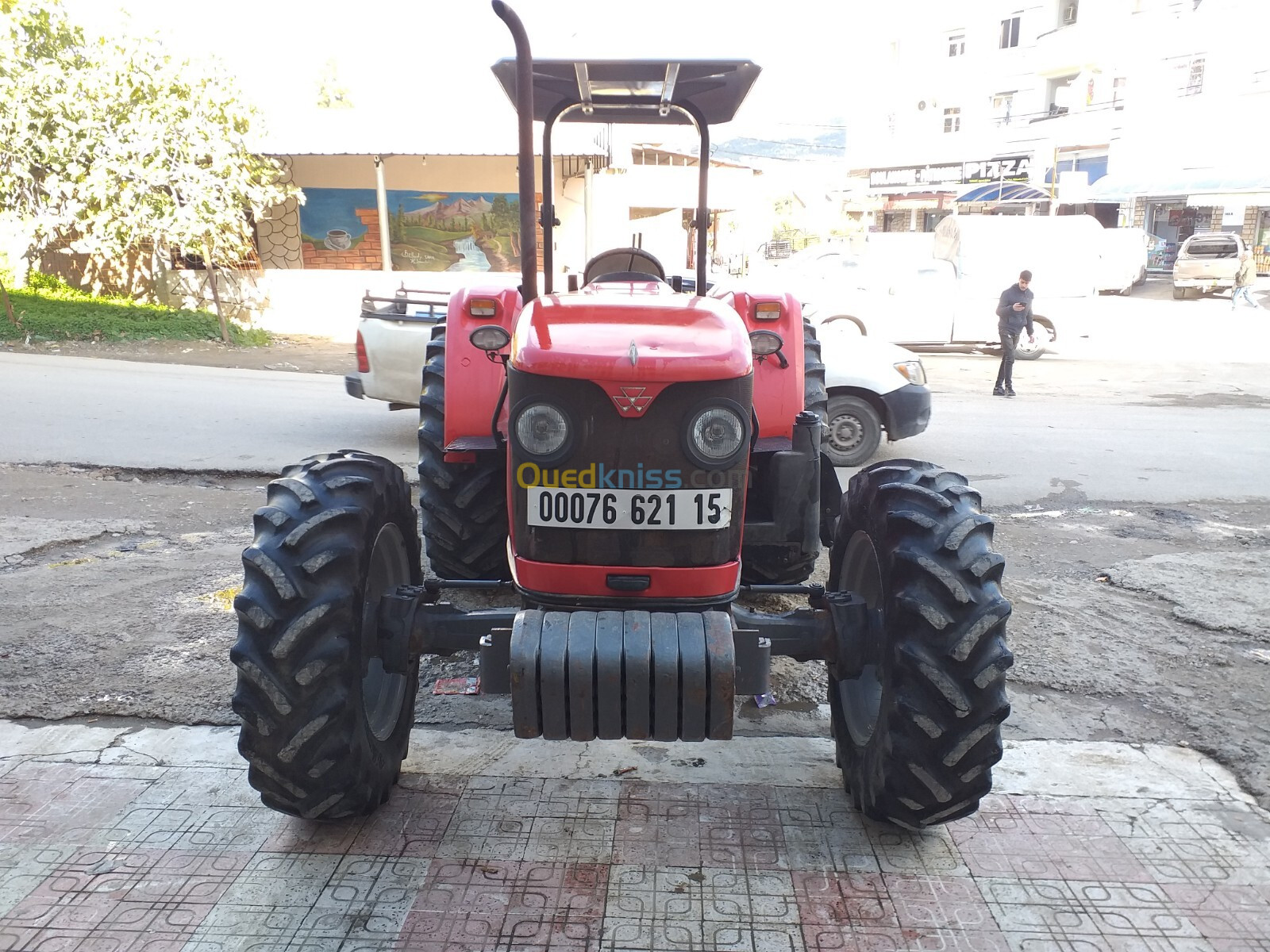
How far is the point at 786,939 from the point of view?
117 inches

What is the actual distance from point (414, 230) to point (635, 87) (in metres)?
17.9

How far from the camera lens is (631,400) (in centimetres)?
311

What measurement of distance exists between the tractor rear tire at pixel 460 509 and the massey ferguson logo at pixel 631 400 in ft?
5.94

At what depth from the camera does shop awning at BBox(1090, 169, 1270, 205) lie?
96.5 feet

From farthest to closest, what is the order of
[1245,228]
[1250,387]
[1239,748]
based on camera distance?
[1245,228]
[1250,387]
[1239,748]

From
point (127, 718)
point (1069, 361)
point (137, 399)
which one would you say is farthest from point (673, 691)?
point (1069, 361)

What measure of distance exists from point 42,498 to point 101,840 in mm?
5100

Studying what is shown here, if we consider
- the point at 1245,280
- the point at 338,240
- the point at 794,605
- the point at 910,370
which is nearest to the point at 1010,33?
the point at 1245,280

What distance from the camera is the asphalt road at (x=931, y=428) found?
29.2 ft

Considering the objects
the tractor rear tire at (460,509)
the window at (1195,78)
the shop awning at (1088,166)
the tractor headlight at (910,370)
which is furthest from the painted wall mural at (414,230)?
the window at (1195,78)

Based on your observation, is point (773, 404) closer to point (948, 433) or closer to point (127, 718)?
point (127, 718)

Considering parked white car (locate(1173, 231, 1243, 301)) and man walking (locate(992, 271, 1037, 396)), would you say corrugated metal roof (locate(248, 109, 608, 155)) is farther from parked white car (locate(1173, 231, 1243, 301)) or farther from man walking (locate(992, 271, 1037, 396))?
parked white car (locate(1173, 231, 1243, 301))

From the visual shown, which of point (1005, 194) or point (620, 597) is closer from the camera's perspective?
point (620, 597)

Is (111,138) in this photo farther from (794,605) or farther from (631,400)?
(631,400)
